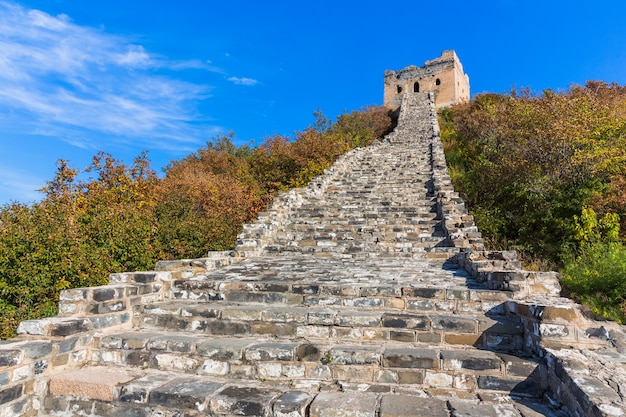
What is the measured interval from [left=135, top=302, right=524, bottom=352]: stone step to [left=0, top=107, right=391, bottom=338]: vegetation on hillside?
327 cm

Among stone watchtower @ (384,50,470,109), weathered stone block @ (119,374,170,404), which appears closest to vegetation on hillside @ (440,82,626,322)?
weathered stone block @ (119,374,170,404)

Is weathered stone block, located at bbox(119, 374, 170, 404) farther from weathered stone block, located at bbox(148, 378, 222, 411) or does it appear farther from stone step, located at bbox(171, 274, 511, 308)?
stone step, located at bbox(171, 274, 511, 308)

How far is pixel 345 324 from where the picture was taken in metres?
4.36

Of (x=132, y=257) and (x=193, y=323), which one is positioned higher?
(x=132, y=257)

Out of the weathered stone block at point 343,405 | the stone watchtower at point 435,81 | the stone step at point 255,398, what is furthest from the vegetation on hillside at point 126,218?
the stone watchtower at point 435,81

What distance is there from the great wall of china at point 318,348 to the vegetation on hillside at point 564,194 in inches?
68.3

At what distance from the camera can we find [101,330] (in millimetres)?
4398

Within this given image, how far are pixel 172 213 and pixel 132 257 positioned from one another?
3.15 metres

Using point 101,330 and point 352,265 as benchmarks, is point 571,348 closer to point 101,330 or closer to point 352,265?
point 352,265

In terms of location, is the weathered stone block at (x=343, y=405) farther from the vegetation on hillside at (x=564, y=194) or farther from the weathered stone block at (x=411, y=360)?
the vegetation on hillside at (x=564, y=194)

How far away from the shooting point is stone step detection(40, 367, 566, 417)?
3090mm

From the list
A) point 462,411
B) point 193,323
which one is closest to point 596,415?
point 462,411

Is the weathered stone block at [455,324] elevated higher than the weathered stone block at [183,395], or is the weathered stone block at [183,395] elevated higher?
the weathered stone block at [455,324]

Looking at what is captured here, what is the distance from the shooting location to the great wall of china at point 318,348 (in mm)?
3246
